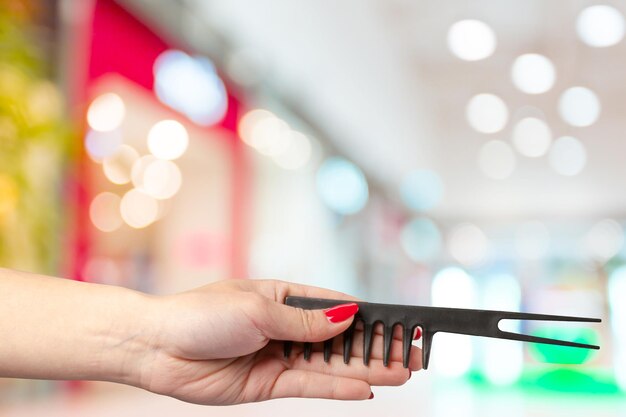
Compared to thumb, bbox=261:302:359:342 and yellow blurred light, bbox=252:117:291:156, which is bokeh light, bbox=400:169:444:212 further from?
thumb, bbox=261:302:359:342

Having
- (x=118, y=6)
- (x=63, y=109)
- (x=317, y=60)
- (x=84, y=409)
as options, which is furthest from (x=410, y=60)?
(x=84, y=409)

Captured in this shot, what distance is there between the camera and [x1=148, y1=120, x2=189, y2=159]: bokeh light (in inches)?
143

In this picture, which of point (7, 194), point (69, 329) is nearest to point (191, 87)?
point (7, 194)

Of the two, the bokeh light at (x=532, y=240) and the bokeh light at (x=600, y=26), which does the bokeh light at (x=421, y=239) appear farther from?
the bokeh light at (x=600, y=26)

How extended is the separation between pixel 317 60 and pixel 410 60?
2.30 metres

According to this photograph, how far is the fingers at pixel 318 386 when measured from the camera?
1.24m

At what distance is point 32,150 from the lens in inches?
97.8

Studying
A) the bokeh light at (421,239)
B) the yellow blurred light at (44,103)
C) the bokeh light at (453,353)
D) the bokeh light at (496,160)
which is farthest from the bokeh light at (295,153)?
the bokeh light at (421,239)

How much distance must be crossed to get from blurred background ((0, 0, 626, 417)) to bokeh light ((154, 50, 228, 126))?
0.01 m

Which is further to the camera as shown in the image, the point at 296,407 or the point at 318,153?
the point at 318,153

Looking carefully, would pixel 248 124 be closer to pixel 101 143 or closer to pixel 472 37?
pixel 101 143

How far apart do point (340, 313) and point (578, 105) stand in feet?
25.4

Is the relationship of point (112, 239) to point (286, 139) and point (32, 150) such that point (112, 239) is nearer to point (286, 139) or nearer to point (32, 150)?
point (32, 150)

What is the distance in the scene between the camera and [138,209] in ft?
11.5
